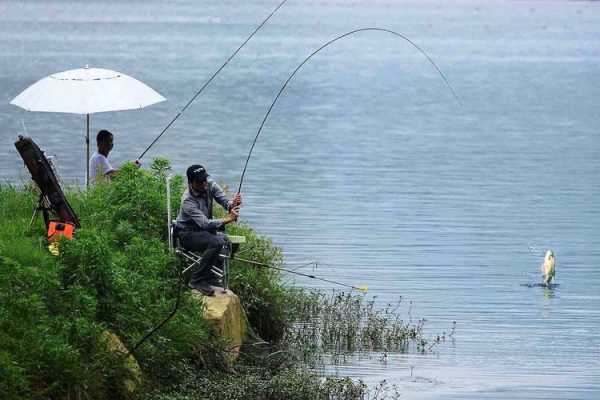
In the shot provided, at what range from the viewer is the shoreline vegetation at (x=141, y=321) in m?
10.4

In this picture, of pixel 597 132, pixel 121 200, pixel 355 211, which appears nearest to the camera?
pixel 121 200

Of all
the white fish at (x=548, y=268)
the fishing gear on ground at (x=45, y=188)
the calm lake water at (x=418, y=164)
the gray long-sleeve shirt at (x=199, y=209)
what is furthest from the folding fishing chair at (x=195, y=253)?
the white fish at (x=548, y=268)

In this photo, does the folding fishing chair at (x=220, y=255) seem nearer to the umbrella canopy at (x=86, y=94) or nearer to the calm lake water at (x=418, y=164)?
the calm lake water at (x=418, y=164)

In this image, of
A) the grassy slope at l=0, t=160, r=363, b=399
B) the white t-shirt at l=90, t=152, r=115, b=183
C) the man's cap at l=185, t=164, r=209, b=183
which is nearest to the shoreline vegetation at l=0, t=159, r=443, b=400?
the grassy slope at l=0, t=160, r=363, b=399

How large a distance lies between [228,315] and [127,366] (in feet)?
5.50

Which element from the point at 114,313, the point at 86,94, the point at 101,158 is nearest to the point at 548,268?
the point at 101,158

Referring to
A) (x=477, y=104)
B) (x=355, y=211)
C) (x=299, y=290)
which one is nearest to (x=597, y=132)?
(x=477, y=104)

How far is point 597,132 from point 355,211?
18781 millimetres

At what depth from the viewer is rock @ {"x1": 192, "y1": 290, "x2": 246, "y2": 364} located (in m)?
12.3

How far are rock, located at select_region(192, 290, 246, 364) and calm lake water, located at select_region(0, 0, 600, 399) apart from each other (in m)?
1.15

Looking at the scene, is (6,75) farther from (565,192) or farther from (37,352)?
(37,352)

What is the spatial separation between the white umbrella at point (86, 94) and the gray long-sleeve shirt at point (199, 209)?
257 cm

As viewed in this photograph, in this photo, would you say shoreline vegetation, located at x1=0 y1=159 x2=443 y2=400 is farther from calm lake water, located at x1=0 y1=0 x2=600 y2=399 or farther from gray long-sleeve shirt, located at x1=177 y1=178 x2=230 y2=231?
calm lake water, located at x1=0 y1=0 x2=600 y2=399

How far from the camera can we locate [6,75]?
6344 centimetres
